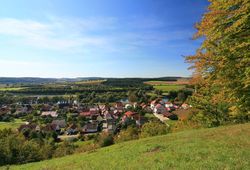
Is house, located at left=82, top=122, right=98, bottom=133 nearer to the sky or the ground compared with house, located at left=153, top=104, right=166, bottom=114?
nearer to the ground

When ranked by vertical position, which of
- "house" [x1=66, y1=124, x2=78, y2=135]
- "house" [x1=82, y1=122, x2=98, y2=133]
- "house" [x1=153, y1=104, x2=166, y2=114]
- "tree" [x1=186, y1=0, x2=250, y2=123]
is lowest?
"house" [x1=66, y1=124, x2=78, y2=135]

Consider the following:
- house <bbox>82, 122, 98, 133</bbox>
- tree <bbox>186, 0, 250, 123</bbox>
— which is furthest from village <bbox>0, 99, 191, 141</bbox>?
tree <bbox>186, 0, 250, 123</bbox>

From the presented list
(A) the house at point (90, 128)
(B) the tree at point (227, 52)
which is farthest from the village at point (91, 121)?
(B) the tree at point (227, 52)

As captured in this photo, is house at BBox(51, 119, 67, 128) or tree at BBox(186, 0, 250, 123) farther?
house at BBox(51, 119, 67, 128)

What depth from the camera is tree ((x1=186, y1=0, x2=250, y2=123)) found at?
10.7 metres

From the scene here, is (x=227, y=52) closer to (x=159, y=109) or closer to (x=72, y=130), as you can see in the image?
(x=72, y=130)

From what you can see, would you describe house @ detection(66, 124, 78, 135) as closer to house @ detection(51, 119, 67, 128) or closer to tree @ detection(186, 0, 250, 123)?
house @ detection(51, 119, 67, 128)

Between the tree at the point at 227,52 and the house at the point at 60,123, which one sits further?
the house at the point at 60,123

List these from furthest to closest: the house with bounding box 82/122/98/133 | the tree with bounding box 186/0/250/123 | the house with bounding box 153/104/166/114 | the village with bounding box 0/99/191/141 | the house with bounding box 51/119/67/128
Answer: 1. the house with bounding box 153/104/166/114
2. the house with bounding box 51/119/67/128
3. the house with bounding box 82/122/98/133
4. the village with bounding box 0/99/191/141
5. the tree with bounding box 186/0/250/123

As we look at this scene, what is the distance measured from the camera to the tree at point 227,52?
10.7 meters

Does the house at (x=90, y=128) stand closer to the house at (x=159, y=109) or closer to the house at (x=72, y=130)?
the house at (x=72, y=130)

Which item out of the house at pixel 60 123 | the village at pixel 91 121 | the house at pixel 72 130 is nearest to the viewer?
the village at pixel 91 121

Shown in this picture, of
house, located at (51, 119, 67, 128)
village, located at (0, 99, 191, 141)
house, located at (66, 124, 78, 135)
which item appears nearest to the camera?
village, located at (0, 99, 191, 141)

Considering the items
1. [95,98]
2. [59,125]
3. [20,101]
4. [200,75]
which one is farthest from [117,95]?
[200,75]
